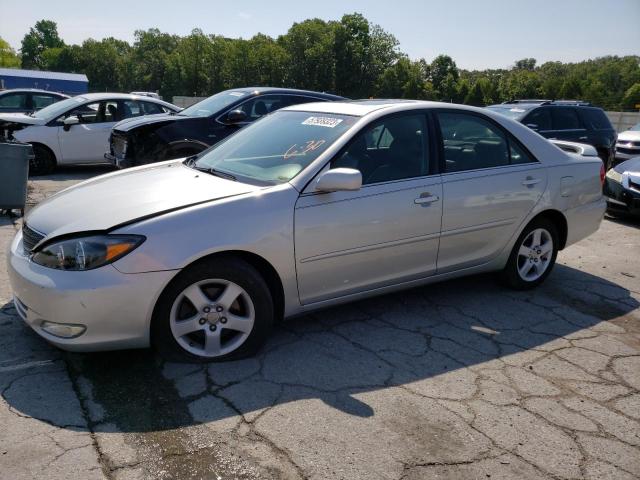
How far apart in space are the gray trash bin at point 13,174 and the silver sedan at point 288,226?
10.6 ft

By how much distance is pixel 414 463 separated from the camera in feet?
8.52

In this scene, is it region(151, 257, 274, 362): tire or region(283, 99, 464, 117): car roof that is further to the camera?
region(283, 99, 464, 117): car roof

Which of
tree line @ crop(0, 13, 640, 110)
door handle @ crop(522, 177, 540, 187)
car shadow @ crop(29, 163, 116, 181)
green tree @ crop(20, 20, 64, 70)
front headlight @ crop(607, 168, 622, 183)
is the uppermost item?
green tree @ crop(20, 20, 64, 70)

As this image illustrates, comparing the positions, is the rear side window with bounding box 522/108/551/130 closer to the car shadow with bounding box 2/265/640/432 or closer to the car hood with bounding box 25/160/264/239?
the car shadow with bounding box 2/265/640/432

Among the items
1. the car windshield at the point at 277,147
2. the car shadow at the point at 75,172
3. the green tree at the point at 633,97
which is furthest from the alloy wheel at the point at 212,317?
the green tree at the point at 633,97

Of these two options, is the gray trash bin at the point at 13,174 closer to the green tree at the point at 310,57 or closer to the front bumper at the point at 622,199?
the front bumper at the point at 622,199

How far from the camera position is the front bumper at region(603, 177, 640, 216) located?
797 cm

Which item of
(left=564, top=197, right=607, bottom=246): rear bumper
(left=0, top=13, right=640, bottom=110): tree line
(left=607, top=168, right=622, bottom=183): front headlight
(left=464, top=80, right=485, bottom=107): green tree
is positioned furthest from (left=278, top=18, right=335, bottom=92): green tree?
(left=564, top=197, right=607, bottom=246): rear bumper

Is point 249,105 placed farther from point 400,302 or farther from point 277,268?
point 277,268

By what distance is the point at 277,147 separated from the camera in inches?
161

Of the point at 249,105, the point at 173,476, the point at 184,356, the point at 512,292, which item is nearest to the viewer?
the point at 173,476

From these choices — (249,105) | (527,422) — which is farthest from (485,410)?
(249,105)

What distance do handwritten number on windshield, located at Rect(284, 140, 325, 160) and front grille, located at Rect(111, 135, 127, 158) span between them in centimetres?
483

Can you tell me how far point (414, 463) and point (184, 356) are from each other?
1464 mm
